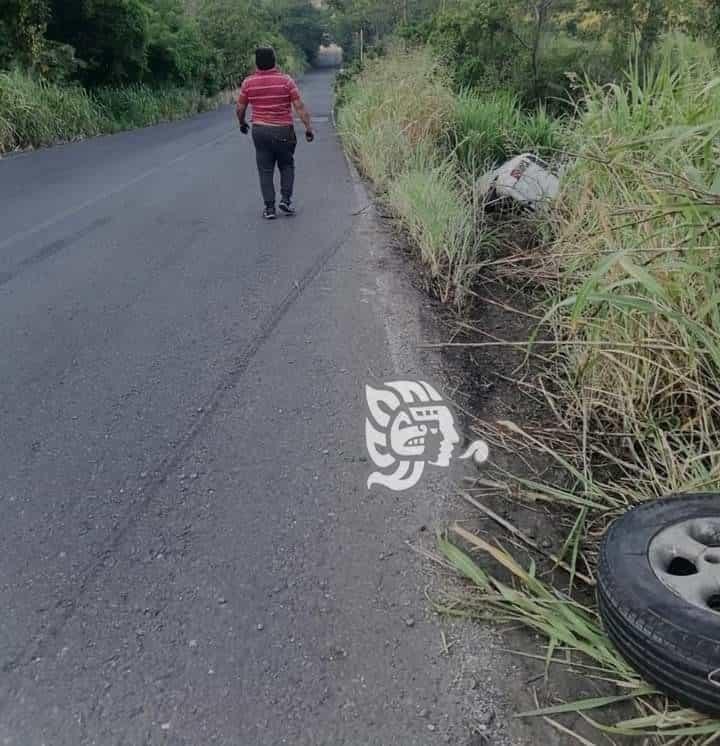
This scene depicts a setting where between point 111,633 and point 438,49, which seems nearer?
point 111,633

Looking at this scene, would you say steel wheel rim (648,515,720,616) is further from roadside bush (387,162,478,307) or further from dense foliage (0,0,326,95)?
dense foliage (0,0,326,95)

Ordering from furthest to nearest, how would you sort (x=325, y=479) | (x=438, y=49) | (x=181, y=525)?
(x=438, y=49)
(x=325, y=479)
(x=181, y=525)

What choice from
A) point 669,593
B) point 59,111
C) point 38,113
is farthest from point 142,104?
point 669,593

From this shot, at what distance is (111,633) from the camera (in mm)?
2105

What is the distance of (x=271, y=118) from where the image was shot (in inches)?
292

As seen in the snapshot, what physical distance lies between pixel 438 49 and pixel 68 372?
13759 mm

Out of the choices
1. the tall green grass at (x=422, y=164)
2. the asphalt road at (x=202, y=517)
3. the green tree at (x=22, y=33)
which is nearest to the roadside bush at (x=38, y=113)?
the green tree at (x=22, y=33)

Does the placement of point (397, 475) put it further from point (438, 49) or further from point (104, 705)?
point (438, 49)

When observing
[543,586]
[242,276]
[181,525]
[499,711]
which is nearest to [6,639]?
[181,525]

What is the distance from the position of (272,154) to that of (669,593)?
674 cm

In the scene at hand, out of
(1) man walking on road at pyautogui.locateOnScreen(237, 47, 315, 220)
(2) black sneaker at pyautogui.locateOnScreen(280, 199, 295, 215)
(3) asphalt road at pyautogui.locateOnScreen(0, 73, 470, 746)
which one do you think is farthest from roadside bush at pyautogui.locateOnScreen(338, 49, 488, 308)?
(1) man walking on road at pyautogui.locateOnScreen(237, 47, 315, 220)

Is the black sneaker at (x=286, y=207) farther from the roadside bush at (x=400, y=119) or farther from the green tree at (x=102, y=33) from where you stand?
the green tree at (x=102, y=33)

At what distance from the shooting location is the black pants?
738 cm

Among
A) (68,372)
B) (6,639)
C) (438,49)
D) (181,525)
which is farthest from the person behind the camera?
(438,49)
